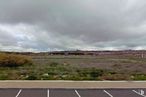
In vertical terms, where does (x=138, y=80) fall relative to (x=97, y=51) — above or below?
below

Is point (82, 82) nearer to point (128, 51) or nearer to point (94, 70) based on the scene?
point (94, 70)

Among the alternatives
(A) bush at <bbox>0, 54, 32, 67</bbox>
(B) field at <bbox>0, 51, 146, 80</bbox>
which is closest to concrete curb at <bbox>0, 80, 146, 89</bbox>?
(B) field at <bbox>0, 51, 146, 80</bbox>

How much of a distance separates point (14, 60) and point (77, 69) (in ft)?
15.2

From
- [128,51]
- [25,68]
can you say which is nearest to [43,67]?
[25,68]

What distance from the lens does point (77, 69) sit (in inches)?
800

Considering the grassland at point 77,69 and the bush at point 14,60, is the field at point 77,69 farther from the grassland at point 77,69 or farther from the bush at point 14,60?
the bush at point 14,60

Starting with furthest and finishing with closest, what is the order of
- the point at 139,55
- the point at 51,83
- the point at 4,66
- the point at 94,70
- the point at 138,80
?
the point at 139,55 → the point at 4,66 → the point at 94,70 → the point at 138,80 → the point at 51,83

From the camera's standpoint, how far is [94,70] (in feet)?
66.3

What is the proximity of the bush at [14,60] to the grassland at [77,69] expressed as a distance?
0.33 meters

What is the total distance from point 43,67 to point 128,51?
7.10 meters

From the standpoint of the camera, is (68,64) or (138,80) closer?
(138,80)

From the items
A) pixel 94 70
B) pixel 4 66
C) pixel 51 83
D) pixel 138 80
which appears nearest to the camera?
pixel 51 83

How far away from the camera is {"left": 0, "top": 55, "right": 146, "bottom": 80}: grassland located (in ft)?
63.3

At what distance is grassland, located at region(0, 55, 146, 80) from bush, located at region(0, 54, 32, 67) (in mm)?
328
